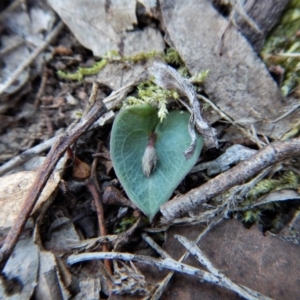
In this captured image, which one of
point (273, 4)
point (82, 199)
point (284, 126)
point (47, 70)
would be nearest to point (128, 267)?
point (82, 199)

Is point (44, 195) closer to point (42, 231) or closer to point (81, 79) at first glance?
point (42, 231)

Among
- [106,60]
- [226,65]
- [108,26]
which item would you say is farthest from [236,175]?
[108,26]

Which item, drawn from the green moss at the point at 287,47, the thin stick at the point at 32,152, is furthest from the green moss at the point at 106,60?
the green moss at the point at 287,47

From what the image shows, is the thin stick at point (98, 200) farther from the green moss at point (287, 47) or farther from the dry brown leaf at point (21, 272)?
the green moss at point (287, 47)

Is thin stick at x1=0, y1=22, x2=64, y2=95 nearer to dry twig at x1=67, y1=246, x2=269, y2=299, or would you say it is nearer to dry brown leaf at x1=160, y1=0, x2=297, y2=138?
dry brown leaf at x1=160, y1=0, x2=297, y2=138

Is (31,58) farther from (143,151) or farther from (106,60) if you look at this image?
(143,151)

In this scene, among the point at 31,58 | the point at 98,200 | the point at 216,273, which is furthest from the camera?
the point at 31,58

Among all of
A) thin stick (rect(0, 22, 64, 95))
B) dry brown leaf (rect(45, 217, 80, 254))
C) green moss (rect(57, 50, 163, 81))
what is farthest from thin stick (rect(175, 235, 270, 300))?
thin stick (rect(0, 22, 64, 95))
